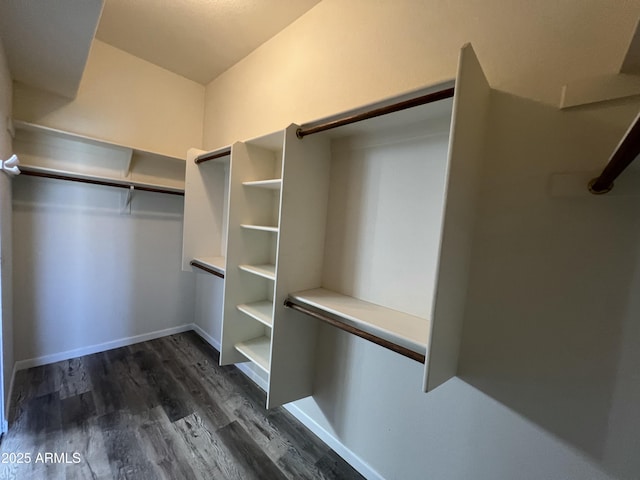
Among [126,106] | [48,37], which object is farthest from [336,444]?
[126,106]

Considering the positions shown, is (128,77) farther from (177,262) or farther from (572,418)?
(572,418)

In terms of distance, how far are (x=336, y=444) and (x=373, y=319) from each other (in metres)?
1.08

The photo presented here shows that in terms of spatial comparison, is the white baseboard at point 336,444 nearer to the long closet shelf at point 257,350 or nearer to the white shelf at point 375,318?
the long closet shelf at point 257,350

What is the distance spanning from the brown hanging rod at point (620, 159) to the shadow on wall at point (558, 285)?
0.04 meters

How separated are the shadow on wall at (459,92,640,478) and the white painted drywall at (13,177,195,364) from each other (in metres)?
3.02

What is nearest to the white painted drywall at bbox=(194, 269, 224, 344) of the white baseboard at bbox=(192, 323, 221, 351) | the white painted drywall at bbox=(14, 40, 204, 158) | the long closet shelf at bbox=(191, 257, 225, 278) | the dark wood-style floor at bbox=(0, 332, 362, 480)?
the white baseboard at bbox=(192, 323, 221, 351)

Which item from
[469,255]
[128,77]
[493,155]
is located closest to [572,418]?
[469,255]

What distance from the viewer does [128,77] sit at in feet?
8.31

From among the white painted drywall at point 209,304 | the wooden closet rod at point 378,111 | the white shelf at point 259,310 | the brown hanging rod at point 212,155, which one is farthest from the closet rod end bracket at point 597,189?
the white painted drywall at point 209,304

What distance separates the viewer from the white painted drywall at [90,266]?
2.25 m

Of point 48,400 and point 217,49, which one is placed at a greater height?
point 217,49

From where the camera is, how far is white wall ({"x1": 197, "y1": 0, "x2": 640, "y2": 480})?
34.8 inches

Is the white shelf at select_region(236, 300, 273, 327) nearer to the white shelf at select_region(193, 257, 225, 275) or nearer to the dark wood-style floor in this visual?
the white shelf at select_region(193, 257, 225, 275)

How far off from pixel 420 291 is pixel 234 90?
8.11 feet
